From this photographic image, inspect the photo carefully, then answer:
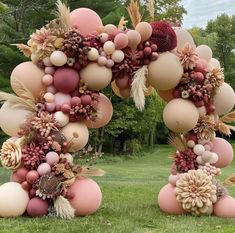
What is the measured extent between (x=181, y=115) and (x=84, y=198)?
1.42 m

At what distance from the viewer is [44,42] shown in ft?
18.1

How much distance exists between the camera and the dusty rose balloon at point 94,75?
18.2 feet

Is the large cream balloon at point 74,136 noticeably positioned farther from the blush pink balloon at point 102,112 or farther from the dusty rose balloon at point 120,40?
the dusty rose balloon at point 120,40

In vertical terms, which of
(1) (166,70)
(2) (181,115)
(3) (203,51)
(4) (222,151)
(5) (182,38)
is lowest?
(4) (222,151)

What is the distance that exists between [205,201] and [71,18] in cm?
244

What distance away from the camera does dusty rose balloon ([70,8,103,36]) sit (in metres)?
5.68

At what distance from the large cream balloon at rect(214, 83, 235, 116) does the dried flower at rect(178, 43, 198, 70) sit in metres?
0.48

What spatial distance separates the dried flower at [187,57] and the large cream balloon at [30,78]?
1561 mm

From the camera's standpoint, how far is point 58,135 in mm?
5418

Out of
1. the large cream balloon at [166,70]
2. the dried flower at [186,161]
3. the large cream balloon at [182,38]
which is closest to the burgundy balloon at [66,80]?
the large cream balloon at [166,70]

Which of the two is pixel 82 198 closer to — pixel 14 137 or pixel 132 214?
pixel 132 214

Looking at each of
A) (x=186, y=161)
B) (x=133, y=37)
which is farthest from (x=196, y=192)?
(x=133, y=37)

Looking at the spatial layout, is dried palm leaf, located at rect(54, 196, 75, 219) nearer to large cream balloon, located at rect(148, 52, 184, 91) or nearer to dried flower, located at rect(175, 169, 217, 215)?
dried flower, located at rect(175, 169, 217, 215)

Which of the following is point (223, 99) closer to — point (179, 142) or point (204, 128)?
point (204, 128)
